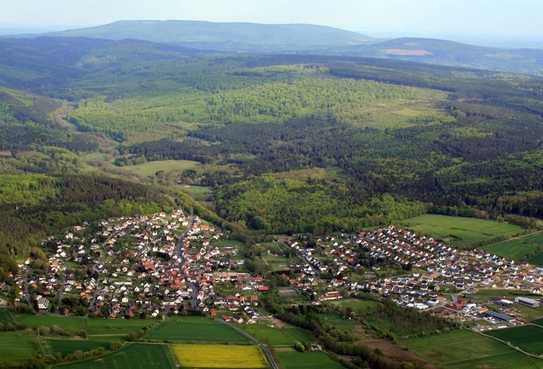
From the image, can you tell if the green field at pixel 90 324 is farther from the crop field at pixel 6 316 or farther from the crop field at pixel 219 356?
the crop field at pixel 219 356

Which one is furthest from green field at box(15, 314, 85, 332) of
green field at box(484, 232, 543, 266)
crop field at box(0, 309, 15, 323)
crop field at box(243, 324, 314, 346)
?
green field at box(484, 232, 543, 266)

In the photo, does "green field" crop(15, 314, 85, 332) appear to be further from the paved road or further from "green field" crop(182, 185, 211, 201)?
"green field" crop(182, 185, 211, 201)

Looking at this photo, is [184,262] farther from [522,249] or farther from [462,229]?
[522,249]

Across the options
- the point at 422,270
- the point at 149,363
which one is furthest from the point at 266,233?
the point at 149,363

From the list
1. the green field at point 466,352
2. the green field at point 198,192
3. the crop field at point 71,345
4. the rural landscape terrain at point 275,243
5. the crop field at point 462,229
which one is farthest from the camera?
the green field at point 198,192

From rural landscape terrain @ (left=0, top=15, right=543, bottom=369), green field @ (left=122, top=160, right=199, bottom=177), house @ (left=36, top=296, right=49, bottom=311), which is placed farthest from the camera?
green field @ (left=122, top=160, right=199, bottom=177)

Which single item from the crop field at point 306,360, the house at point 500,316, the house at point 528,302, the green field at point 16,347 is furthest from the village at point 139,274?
the house at point 528,302
